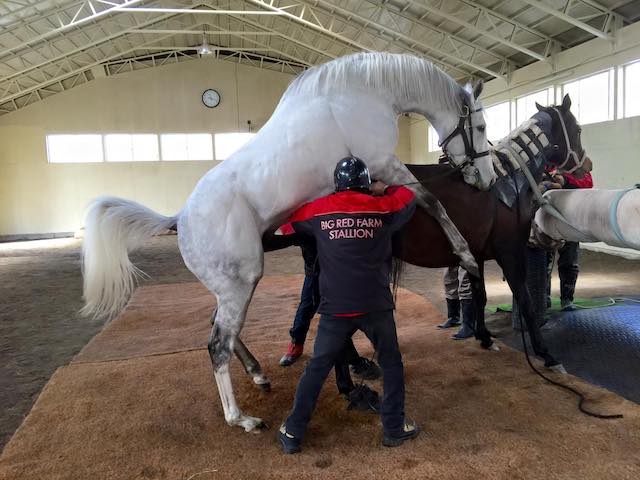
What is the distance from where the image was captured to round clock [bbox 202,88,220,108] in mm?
18359

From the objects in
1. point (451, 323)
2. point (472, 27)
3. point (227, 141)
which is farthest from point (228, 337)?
point (227, 141)

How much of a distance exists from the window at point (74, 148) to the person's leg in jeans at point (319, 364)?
17.9 m

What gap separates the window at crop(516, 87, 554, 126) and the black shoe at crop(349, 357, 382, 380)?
29.7 feet

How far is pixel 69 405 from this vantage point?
10.1 ft

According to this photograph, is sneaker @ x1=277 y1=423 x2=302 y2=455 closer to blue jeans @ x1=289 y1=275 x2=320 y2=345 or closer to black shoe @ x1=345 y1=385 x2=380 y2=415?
black shoe @ x1=345 y1=385 x2=380 y2=415

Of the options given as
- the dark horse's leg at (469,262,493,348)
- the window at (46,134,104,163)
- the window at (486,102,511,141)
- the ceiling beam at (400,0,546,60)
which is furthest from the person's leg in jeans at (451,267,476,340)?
the window at (46,134,104,163)

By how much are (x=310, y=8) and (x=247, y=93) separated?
6.82 m

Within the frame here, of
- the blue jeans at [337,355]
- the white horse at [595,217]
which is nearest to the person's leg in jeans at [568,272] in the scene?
the white horse at [595,217]

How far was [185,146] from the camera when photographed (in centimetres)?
1847

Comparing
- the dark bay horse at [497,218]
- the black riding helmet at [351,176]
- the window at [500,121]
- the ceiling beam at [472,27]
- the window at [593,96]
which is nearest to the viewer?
the black riding helmet at [351,176]

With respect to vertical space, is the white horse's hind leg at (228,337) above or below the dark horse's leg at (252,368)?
above

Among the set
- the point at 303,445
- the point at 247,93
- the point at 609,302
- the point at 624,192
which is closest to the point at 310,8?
the point at 247,93

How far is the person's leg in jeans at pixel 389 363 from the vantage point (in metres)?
2.41

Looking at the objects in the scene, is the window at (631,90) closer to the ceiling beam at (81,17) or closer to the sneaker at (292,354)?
the sneaker at (292,354)
